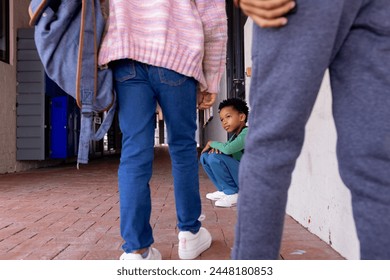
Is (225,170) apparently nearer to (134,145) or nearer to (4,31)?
(134,145)

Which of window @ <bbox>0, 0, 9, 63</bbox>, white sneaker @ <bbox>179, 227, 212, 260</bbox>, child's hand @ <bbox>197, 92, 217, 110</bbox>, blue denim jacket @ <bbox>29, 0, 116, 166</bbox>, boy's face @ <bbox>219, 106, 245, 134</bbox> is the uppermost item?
window @ <bbox>0, 0, 9, 63</bbox>

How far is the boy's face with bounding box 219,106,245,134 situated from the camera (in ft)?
9.61

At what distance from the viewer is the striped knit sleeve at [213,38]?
5.08 feet

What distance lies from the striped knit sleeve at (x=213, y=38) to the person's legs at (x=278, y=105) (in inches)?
31.9

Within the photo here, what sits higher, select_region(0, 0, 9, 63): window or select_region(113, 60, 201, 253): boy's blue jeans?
select_region(0, 0, 9, 63): window

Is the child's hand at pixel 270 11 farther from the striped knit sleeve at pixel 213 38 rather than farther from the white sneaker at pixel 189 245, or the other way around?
the white sneaker at pixel 189 245

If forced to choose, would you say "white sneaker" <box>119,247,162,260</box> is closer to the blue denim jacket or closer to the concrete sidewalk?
the concrete sidewalk

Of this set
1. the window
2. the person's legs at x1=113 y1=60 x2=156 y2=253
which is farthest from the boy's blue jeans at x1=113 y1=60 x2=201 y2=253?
the window

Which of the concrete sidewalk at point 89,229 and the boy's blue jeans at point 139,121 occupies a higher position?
the boy's blue jeans at point 139,121

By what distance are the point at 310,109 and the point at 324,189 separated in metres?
1.07

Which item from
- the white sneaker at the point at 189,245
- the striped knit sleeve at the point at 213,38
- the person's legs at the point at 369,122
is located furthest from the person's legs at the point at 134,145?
the person's legs at the point at 369,122

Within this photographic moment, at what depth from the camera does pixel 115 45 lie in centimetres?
136

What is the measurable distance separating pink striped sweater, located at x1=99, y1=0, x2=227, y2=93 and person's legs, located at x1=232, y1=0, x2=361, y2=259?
664 millimetres

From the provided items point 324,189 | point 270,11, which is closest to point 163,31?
point 270,11
